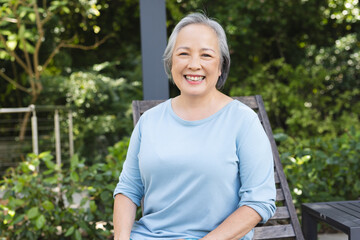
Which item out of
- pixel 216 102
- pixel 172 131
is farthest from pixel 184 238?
pixel 216 102

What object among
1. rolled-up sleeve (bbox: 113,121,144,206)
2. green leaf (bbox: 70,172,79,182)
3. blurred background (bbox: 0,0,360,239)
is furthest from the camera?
blurred background (bbox: 0,0,360,239)

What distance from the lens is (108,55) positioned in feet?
24.1

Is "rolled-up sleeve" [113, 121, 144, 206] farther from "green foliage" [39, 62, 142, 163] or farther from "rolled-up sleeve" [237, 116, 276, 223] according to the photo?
"green foliage" [39, 62, 142, 163]

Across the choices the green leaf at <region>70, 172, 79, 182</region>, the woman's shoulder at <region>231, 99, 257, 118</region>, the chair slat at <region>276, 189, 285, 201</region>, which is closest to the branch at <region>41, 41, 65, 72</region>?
the green leaf at <region>70, 172, 79, 182</region>

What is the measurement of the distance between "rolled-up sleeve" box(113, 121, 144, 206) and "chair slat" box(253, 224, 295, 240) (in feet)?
Result: 2.02

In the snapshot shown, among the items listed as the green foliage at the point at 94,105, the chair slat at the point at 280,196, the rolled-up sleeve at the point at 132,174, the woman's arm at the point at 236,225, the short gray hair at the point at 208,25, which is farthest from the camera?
the green foliage at the point at 94,105

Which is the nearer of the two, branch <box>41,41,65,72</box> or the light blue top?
the light blue top

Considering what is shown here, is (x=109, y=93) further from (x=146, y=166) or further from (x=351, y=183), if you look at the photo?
(x=146, y=166)

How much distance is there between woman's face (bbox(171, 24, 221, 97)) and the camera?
143 centimetres

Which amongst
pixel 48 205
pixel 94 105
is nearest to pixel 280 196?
pixel 48 205

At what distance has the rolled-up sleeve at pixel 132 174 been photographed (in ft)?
5.16

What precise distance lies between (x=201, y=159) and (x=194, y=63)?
1.08 feet

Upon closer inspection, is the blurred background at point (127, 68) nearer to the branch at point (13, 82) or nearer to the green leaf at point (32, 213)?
the branch at point (13, 82)

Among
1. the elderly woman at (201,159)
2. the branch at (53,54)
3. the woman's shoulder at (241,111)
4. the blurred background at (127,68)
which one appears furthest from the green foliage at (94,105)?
the woman's shoulder at (241,111)
